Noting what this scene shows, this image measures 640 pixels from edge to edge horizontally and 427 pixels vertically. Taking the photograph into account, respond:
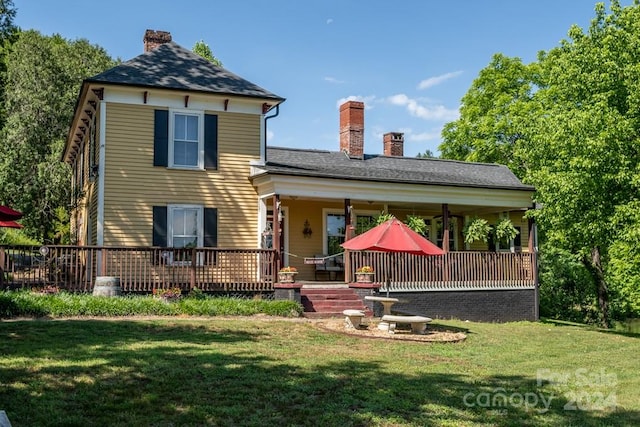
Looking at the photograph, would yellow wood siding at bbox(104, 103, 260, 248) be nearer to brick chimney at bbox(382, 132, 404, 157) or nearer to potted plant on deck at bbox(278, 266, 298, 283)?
potted plant on deck at bbox(278, 266, 298, 283)

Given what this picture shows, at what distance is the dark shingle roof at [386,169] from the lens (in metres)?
17.6

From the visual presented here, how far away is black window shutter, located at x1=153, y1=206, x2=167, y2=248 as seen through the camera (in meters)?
16.6

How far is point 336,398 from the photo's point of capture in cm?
691

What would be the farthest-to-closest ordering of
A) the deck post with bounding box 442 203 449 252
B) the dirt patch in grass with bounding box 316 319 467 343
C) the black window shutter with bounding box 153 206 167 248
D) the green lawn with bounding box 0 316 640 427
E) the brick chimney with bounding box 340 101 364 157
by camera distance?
1. the brick chimney with bounding box 340 101 364 157
2. the deck post with bounding box 442 203 449 252
3. the black window shutter with bounding box 153 206 167 248
4. the dirt patch in grass with bounding box 316 319 467 343
5. the green lawn with bounding box 0 316 640 427

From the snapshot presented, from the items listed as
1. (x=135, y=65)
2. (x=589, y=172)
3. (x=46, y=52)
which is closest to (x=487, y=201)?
(x=589, y=172)

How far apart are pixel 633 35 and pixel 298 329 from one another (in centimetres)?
1449

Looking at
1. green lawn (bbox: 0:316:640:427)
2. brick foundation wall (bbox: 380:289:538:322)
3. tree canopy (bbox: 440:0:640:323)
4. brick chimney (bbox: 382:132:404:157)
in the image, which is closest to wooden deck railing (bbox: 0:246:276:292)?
green lawn (bbox: 0:316:640:427)

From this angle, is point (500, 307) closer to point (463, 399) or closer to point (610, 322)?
point (610, 322)

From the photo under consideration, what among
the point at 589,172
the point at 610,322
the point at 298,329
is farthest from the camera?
the point at 610,322

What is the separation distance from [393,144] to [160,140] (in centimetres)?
1118

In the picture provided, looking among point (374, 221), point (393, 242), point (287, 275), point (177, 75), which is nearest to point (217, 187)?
point (177, 75)

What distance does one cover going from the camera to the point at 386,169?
819 inches

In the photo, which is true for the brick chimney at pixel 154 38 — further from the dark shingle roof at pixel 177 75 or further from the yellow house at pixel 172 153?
the yellow house at pixel 172 153

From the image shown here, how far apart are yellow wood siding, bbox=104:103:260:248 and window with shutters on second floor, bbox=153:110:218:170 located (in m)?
0.17
